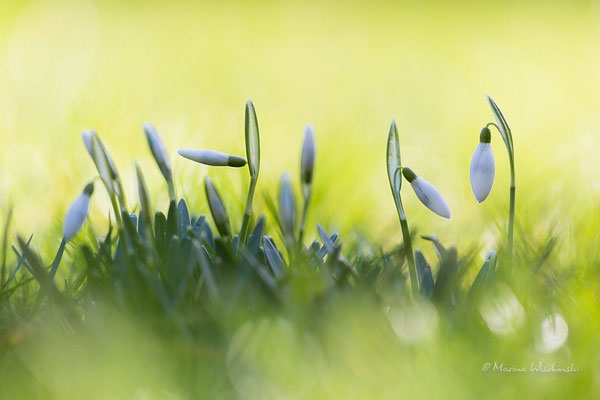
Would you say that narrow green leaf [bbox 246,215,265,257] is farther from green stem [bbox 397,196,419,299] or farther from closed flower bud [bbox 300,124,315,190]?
green stem [bbox 397,196,419,299]

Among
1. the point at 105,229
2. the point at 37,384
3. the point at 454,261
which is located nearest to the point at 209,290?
the point at 37,384

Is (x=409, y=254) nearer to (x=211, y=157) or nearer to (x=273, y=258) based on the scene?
(x=273, y=258)

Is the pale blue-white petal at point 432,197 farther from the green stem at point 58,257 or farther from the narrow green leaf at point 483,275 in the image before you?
the green stem at point 58,257

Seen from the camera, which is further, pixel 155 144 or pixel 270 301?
pixel 155 144

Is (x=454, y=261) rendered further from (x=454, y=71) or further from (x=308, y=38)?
(x=308, y=38)

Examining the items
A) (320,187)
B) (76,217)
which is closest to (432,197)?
A: (76,217)

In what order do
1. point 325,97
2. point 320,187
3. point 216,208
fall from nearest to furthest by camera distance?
point 216,208 < point 320,187 < point 325,97

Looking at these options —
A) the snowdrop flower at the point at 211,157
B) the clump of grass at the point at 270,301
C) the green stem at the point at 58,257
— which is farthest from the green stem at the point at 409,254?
the green stem at the point at 58,257
